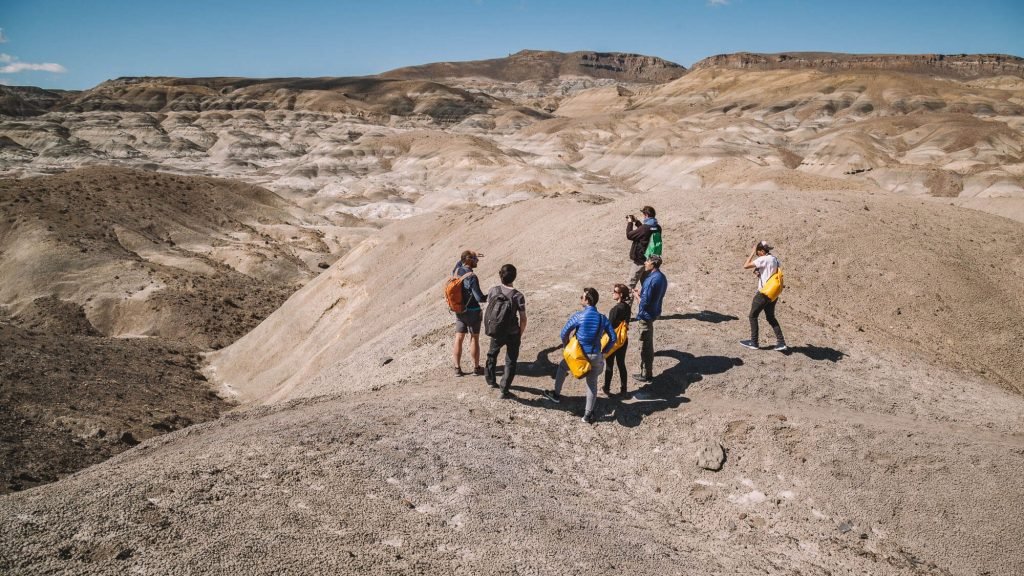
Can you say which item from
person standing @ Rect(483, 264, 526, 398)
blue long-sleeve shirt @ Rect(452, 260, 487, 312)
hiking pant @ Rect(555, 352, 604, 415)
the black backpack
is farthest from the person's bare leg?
hiking pant @ Rect(555, 352, 604, 415)

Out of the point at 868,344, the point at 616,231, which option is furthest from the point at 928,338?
the point at 616,231

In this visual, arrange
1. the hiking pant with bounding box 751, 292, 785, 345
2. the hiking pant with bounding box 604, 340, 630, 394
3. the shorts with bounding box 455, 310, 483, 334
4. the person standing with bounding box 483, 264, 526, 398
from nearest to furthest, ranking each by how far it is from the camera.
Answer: the person standing with bounding box 483, 264, 526, 398 < the hiking pant with bounding box 604, 340, 630, 394 < the shorts with bounding box 455, 310, 483, 334 < the hiking pant with bounding box 751, 292, 785, 345

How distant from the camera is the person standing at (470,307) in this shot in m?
8.04

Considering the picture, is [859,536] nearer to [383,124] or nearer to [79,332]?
[79,332]

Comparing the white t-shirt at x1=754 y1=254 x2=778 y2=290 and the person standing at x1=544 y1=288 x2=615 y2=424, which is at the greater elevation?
the white t-shirt at x1=754 y1=254 x2=778 y2=290

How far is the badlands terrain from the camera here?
4.97 metres

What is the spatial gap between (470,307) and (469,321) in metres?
0.20

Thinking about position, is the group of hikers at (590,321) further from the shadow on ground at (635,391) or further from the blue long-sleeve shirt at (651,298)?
the shadow on ground at (635,391)

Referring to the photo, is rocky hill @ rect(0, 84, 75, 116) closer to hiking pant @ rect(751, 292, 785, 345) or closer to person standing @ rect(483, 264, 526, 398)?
person standing @ rect(483, 264, 526, 398)

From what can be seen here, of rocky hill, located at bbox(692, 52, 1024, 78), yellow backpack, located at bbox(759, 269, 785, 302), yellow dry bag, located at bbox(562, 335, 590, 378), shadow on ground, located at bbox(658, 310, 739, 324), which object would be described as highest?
rocky hill, located at bbox(692, 52, 1024, 78)

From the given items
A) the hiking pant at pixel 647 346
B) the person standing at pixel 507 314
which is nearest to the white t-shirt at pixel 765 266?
the hiking pant at pixel 647 346

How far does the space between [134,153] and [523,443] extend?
82023mm

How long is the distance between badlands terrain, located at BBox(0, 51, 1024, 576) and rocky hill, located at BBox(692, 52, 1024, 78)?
143m

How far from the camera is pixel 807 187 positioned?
3344cm
